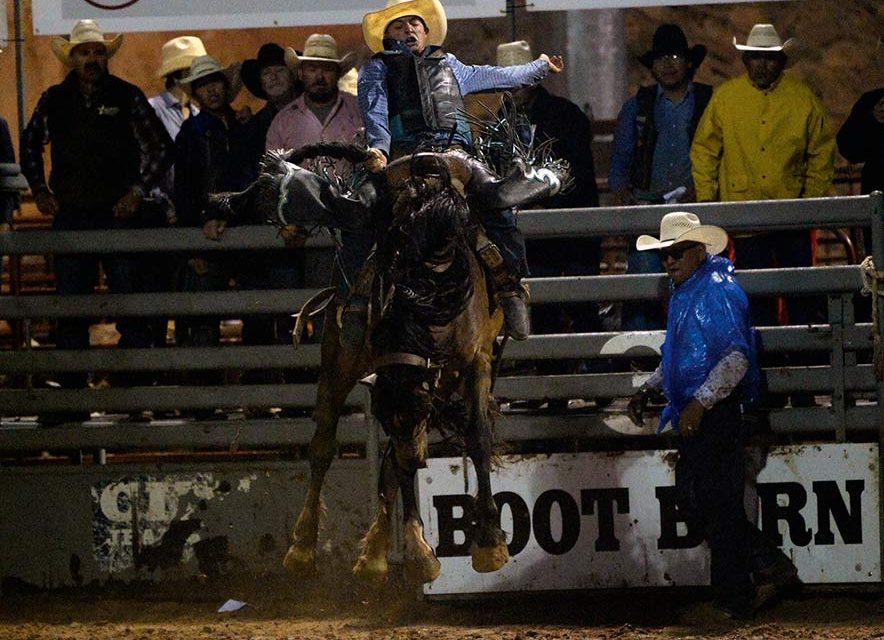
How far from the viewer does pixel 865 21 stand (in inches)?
581

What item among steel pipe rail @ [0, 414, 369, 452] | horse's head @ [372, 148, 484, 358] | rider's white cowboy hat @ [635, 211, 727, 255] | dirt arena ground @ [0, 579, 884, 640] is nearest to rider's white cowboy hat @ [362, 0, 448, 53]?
horse's head @ [372, 148, 484, 358]

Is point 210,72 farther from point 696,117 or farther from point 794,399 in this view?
point 794,399

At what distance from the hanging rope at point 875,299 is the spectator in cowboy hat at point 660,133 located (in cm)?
139

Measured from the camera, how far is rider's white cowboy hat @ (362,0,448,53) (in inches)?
266

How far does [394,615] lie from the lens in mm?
7898

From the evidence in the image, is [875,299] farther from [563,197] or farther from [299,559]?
[299,559]

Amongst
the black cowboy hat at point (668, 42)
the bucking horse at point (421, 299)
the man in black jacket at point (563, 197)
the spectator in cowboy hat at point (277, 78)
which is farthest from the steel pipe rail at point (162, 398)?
the black cowboy hat at point (668, 42)

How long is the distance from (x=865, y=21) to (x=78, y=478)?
9.53 metres

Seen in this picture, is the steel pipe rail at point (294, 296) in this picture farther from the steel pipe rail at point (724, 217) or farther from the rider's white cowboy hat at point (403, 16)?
the rider's white cowboy hat at point (403, 16)

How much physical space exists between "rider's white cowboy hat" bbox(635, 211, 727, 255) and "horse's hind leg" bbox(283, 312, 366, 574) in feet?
5.37

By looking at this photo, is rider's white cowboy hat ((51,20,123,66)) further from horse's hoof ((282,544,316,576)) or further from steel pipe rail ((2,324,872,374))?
horse's hoof ((282,544,316,576))

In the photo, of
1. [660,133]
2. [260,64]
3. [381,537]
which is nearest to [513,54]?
[660,133]

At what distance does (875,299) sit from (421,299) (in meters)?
2.80

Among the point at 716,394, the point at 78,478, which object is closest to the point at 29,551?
the point at 78,478
